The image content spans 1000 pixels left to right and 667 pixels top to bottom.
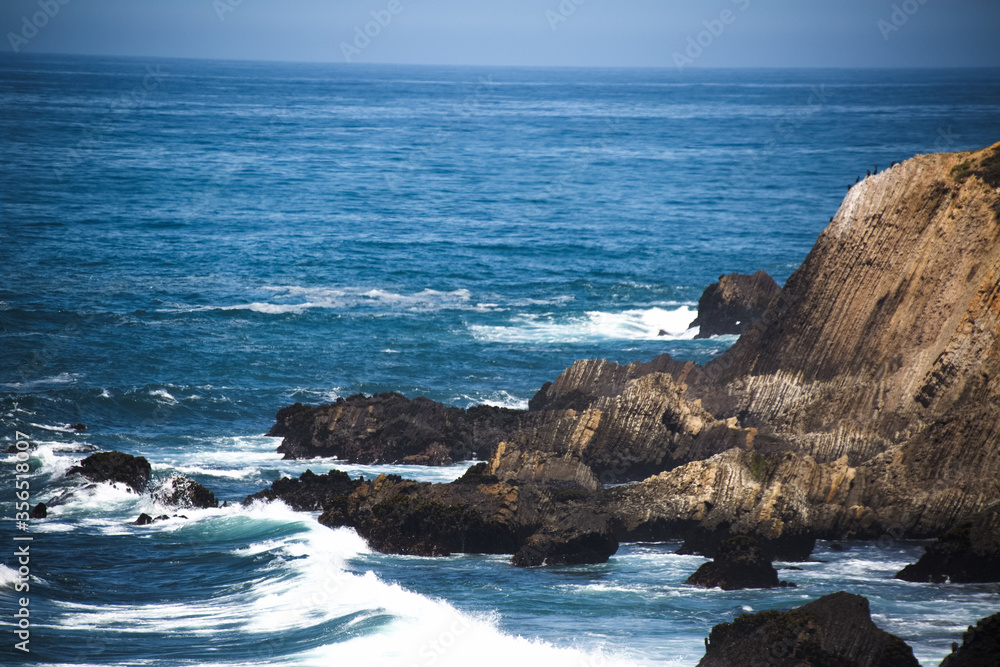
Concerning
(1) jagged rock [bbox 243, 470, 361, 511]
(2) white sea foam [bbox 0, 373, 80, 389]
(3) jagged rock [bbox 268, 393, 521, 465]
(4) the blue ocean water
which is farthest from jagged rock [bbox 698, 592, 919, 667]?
(2) white sea foam [bbox 0, 373, 80, 389]

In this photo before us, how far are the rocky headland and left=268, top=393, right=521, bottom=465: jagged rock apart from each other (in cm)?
5

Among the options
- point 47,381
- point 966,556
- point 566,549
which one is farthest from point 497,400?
point 966,556

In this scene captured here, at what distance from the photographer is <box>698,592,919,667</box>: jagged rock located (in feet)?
52.5

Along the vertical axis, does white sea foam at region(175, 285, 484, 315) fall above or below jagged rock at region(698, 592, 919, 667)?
above

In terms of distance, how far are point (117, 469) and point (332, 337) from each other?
19.2 m

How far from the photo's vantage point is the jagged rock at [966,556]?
2103 cm

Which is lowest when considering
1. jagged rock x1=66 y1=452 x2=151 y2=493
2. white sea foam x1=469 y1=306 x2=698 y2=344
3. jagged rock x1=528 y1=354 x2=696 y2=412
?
jagged rock x1=66 y1=452 x2=151 y2=493

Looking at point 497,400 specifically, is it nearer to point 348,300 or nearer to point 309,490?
point 309,490

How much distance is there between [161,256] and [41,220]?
528 inches

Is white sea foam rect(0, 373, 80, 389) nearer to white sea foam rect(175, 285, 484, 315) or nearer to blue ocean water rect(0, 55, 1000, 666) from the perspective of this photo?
blue ocean water rect(0, 55, 1000, 666)

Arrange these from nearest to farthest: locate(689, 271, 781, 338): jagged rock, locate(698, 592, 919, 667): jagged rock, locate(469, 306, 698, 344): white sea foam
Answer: locate(698, 592, 919, 667): jagged rock, locate(689, 271, 781, 338): jagged rock, locate(469, 306, 698, 344): white sea foam

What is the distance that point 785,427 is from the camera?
1112 inches

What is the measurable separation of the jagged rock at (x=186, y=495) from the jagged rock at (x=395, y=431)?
4.46 m

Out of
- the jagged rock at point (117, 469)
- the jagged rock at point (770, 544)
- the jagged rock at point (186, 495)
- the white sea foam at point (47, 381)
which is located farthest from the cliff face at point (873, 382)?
the white sea foam at point (47, 381)
